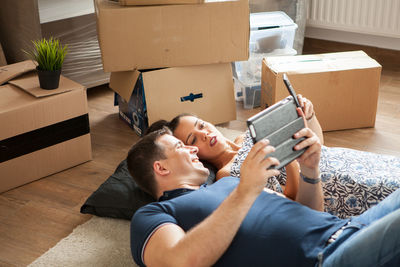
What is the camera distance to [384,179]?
5.10ft

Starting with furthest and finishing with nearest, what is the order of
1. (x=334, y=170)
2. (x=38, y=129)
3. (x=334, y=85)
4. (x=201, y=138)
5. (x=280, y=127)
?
1. (x=334, y=85)
2. (x=38, y=129)
3. (x=201, y=138)
4. (x=334, y=170)
5. (x=280, y=127)

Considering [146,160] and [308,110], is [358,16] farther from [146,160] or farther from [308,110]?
[146,160]

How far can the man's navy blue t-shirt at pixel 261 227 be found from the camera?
47.5 inches

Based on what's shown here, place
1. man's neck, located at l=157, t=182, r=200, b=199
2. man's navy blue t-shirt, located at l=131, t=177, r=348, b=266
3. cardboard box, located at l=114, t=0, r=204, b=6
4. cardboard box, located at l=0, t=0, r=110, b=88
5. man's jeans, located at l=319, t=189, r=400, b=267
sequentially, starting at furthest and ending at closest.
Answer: cardboard box, located at l=0, t=0, r=110, b=88 < cardboard box, located at l=114, t=0, r=204, b=6 < man's neck, located at l=157, t=182, r=200, b=199 < man's navy blue t-shirt, located at l=131, t=177, r=348, b=266 < man's jeans, located at l=319, t=189, r=400, b=267

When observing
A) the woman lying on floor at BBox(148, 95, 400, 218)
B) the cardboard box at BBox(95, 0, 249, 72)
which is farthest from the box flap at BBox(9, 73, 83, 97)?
the woman lying on floor at BBox(148, 95, 400, 218)

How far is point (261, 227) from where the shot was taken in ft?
4.07

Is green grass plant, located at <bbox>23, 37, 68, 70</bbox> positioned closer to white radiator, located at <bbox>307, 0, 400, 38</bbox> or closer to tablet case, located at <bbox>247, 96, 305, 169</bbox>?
tablet case, located at <bbox>247, 96, 305, 169</bbox>

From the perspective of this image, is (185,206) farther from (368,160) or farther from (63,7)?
(63,7)

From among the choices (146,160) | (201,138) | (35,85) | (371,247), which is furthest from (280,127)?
(35,85)

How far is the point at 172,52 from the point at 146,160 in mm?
981

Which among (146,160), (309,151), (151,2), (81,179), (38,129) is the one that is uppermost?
(151,2)

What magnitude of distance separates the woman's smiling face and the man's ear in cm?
28

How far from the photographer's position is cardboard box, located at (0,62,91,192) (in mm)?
2014

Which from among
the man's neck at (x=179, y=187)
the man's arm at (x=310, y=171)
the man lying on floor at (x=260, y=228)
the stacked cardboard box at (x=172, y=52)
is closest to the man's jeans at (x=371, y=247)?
the man lying on floor at (x=260, y=228)
